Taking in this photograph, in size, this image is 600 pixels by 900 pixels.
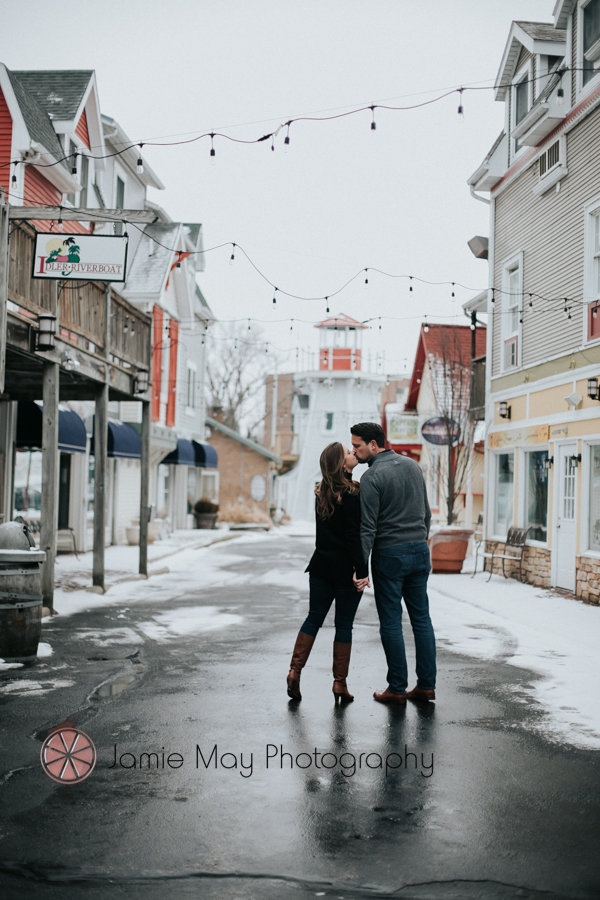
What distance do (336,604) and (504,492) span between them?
1155 cm

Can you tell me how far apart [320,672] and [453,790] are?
292 centimetres

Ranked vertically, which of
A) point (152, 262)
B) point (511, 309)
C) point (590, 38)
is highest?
point (590, 38)

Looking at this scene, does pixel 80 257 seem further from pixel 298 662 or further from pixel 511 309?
pixel 511 309

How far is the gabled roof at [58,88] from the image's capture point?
1747cm

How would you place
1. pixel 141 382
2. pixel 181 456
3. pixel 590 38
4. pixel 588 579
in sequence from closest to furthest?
1. pixel 588 579
2. pixel 590 38
3. pixel 141 382
4. pixel 181 456

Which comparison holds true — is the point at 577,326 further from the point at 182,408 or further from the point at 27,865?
the point at 182,408

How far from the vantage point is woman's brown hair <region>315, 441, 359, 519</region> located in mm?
6051

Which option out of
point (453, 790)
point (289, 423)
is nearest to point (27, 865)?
point (453, 790)

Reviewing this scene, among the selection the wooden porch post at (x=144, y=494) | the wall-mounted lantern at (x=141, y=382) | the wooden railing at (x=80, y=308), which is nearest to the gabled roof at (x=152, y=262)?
the wooden railing at (x=80, y=308)

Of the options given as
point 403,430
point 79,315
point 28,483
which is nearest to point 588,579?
point 79,315

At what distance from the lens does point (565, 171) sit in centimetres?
1405

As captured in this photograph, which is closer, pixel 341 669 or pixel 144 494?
pixel 341 669

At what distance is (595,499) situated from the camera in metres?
12.7

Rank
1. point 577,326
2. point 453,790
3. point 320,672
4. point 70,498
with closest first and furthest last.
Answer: point 453,790 → point 320,672 → point 577,326 → point 70,498
